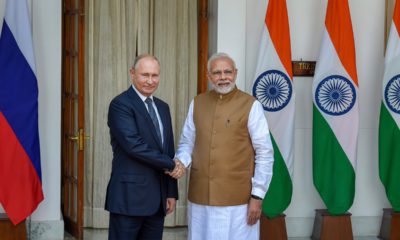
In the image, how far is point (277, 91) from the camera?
4781 millimetres

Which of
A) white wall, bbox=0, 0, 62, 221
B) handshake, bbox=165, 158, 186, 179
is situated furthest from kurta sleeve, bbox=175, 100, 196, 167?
white wall, bbox=0, 0, 62, 221

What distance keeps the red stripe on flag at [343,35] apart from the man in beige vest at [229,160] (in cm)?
187

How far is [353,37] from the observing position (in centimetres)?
491

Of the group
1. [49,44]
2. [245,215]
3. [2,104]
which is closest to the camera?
[245,215]

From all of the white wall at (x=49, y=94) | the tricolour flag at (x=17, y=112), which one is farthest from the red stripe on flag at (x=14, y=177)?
the white wall at (x=49, y=94)

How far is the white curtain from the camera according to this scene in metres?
5.02

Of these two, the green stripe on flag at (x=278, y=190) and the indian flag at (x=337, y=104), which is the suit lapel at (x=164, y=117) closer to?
the green stripe on flag at (x=278, y=190)

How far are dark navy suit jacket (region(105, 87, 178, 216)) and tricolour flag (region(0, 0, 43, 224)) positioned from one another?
157 cm

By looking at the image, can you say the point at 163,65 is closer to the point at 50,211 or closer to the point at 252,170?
the point at 50,211

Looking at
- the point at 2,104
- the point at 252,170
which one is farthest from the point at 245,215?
the point at 2,104

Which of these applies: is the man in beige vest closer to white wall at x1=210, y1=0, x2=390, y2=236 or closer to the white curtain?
white wall at x1=210, y1=0, x2=390, y2=236

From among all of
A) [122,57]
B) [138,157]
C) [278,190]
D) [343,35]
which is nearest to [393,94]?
[343,35]

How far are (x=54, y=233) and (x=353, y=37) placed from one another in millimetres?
2926

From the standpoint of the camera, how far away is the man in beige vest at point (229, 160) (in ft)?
10.4
